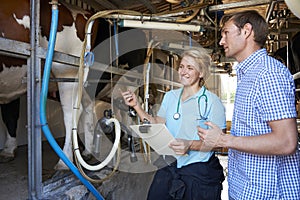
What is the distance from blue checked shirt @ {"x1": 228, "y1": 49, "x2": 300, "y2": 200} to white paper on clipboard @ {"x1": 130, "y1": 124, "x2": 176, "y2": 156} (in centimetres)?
35

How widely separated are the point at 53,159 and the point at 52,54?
1222 mm

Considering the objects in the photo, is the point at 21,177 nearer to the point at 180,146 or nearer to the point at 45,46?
the point at 45,46

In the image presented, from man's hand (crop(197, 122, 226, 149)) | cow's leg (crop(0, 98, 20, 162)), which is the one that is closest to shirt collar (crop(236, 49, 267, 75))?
man's hand (crop(197, 122, 226, 149))

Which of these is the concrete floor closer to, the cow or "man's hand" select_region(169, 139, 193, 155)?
the cow

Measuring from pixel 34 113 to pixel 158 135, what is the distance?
661 millimetres

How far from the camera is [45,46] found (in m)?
1.87

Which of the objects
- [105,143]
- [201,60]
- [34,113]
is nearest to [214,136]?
[201,60]

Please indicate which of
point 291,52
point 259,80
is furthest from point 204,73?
point 291,52

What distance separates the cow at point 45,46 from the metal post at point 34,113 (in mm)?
346

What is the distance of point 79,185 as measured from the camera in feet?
5.65

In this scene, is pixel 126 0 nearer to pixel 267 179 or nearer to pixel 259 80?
pixel 259 80

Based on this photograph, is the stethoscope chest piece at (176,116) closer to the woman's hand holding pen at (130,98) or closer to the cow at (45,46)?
the woman's hand holding pen at (130,98)

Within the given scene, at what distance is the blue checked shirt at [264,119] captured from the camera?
36.5 inches

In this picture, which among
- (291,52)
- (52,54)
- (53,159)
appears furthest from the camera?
(291,52)
